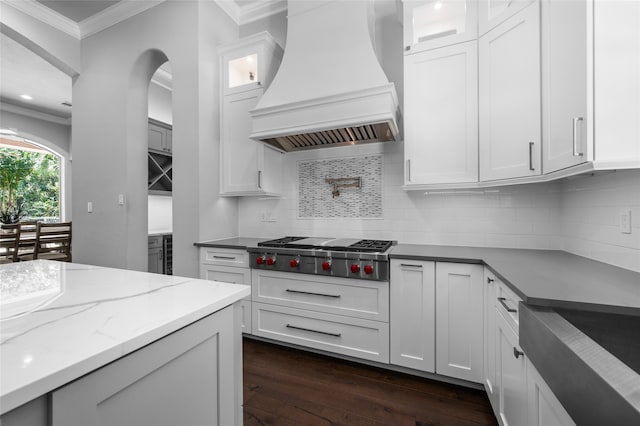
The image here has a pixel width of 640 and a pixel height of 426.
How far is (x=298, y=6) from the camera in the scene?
2551 mm

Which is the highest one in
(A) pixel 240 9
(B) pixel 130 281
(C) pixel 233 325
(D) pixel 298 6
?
(A) pixel 240 9

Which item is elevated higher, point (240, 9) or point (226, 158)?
point (240, 9)

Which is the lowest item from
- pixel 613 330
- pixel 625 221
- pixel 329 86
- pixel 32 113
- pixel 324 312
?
pixel 324 312

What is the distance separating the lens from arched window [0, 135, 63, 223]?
5.83 m

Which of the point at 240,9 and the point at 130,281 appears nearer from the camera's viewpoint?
the point at 130,281

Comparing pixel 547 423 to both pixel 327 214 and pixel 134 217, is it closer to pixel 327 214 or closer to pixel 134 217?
pixel 327 214

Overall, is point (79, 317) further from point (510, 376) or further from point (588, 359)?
point (510, 376)

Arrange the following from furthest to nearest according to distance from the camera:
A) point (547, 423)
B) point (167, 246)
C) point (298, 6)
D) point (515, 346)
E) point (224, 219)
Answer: point (167, 246)
point (224, 219)
point (298, 6)
point (515, 346)
point (547, 423)

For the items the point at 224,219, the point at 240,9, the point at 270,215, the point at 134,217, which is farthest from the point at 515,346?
the point at 240,9

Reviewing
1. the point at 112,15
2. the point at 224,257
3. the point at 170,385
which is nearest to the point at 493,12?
the point at 170,385

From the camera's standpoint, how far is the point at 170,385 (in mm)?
775

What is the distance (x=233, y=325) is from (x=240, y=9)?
3445 millimetres

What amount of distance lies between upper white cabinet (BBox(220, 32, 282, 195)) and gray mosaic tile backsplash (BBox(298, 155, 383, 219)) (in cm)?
31

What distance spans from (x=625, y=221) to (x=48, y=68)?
21.5ft
